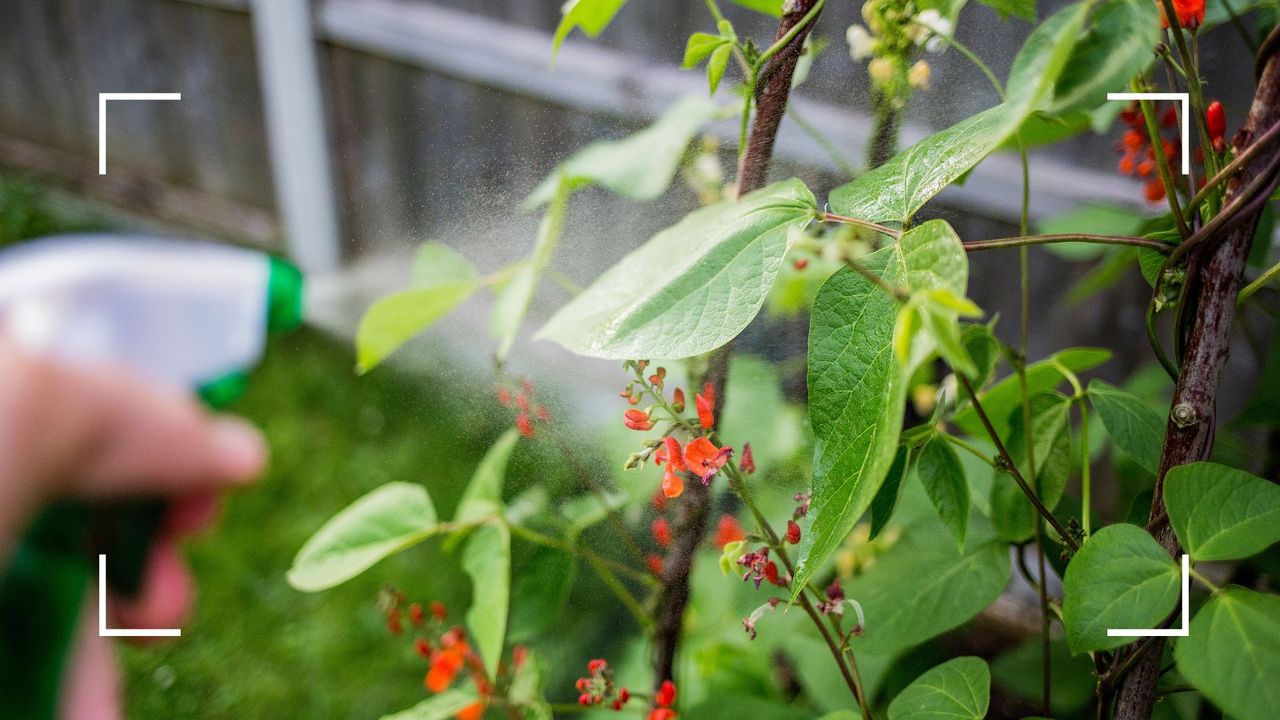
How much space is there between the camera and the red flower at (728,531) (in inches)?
25.1

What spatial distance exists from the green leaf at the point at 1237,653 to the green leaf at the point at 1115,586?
0.02 meters

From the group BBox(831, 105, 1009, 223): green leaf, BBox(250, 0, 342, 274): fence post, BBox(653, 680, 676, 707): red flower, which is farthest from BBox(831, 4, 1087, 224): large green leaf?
BBox(250, 0, 342, 274): fence post

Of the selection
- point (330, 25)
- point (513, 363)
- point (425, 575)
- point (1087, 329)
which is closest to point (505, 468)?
point (513, 363)

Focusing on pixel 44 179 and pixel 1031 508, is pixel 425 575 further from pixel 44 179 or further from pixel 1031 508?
pixel 44 179

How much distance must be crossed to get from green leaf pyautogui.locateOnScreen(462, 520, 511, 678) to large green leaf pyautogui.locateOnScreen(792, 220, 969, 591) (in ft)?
0.82

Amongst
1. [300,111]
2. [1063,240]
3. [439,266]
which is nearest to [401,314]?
[439,266]

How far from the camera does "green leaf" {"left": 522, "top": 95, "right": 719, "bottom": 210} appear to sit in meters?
0.63

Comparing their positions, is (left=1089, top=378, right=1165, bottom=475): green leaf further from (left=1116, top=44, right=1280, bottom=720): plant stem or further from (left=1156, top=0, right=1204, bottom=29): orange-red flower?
(left=1156, top=0, right=1204, bottom=29): orange-red flower

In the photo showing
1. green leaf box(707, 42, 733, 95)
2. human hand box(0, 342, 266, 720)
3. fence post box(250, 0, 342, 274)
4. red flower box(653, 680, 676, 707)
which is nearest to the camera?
human hand box(0, 342, 266, 720)

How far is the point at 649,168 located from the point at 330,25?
60.4 inches

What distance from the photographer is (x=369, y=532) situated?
64cm

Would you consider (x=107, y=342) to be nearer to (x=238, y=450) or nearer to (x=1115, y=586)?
(x=238, y=450)

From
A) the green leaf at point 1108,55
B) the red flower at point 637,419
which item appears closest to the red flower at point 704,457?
the red flower at point 637,419

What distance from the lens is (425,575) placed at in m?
1.44
